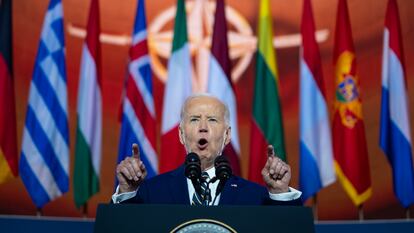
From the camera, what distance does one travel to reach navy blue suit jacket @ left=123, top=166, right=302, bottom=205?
215cm

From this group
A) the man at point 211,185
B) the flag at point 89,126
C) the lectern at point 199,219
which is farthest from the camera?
the flag at point 89,126

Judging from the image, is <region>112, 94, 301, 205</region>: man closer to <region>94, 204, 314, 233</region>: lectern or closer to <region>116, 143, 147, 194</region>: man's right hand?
<region>116, 143, 147, 194</region>: man's right hand

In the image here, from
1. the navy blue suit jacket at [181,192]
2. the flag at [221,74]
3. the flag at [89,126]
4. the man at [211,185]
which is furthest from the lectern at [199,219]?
the flag at [89,126]

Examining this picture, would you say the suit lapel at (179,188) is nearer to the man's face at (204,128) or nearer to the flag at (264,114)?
the man's face at (204,128)

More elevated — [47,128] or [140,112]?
[140,112]

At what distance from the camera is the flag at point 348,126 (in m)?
6.00

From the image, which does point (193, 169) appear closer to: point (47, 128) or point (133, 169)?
point (133, 169)

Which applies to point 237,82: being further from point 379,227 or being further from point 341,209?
point 379,227

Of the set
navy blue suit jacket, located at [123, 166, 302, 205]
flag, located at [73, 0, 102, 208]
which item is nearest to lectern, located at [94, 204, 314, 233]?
navy blue suit jacket, located at [123, 166, 302, 205]

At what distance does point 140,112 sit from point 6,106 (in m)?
1.52

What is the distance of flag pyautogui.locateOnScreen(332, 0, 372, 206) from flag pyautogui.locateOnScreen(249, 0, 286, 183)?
0.69 meters

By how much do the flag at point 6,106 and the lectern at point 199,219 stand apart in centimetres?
473

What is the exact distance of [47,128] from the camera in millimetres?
6039

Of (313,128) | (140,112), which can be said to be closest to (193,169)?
(140,112)
